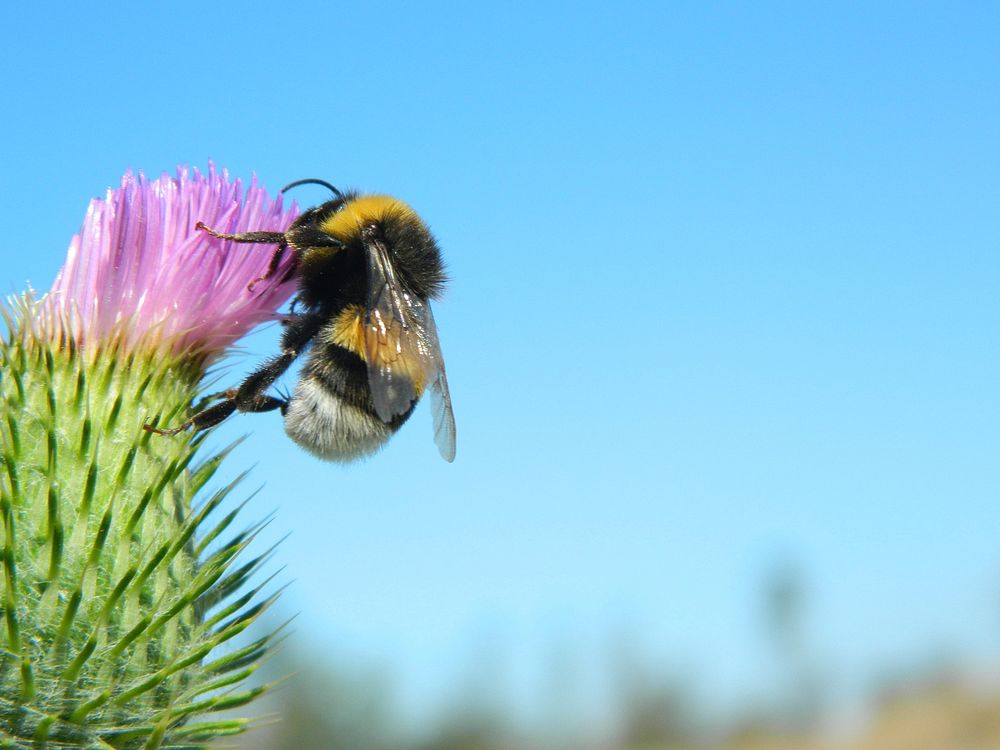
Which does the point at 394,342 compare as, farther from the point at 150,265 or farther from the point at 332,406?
the point at 150,265

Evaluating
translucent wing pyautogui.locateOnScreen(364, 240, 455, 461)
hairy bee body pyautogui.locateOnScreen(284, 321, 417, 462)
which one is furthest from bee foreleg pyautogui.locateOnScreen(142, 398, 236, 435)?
translucent wing pyautogui.locateOnScreen(364, 240, 455, 461)

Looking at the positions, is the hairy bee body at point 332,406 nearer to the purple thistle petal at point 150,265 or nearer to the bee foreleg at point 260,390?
the bee foreleg at point 260,390

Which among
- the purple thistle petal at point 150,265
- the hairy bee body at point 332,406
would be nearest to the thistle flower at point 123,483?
the purple thistle petal at point 150,265

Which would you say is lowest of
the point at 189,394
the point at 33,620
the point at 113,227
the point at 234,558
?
the point at 33,620

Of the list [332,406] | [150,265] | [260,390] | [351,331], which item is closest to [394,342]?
[351,331]

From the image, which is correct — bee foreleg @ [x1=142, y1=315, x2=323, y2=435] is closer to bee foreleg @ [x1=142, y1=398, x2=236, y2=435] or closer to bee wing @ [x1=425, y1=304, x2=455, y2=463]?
bee foreleg @ [x1=142, y1=398, x2=236, y2=435]

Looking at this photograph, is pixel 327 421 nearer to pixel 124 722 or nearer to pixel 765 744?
pixel 124 722

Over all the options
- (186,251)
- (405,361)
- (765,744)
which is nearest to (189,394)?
(186,251)
